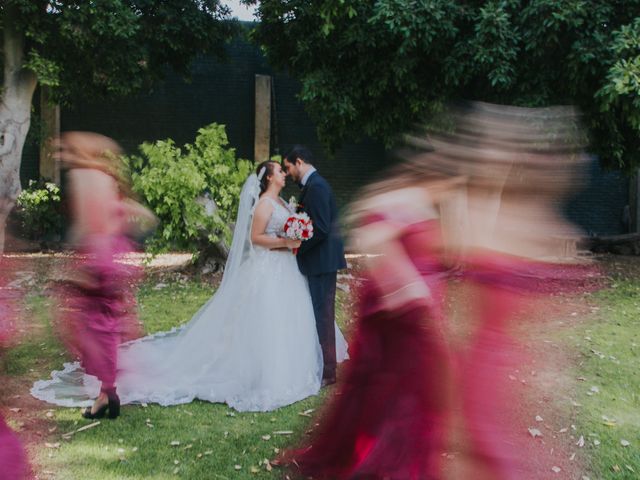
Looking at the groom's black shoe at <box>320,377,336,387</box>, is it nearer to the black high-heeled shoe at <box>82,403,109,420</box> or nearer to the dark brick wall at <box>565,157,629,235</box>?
the black high-heeled shoe at <box>82,403,109,420</box>

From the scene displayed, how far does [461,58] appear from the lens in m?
10.5

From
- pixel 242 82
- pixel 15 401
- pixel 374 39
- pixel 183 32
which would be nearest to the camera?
pixel 15 401

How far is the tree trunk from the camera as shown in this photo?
36.2ft

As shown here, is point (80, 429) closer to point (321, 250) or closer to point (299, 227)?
point (299, 227)

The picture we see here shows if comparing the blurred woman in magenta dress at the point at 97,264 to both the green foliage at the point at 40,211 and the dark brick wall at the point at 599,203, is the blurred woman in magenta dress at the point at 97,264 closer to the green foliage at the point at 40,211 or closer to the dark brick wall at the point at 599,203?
the green foliage at the point at 40,211

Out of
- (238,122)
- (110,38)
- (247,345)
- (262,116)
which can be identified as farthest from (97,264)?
(238,122)

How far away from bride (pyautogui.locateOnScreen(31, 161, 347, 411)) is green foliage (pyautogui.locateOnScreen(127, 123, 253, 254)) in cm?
423

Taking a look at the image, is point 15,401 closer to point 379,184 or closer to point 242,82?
point 379,184

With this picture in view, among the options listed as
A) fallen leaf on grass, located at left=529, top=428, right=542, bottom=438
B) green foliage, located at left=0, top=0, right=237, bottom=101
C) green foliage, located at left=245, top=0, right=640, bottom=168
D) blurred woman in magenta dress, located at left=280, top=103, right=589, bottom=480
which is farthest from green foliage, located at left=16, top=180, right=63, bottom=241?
fallen leaf on grass, located at left=529, top=428, right=542, bottom=438

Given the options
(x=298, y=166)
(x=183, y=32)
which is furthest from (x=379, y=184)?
(x=183, y=32)

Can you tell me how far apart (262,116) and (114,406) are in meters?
12.3

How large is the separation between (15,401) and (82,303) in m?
1.23

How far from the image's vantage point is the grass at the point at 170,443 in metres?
4.31

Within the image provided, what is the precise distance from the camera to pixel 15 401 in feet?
18.2
